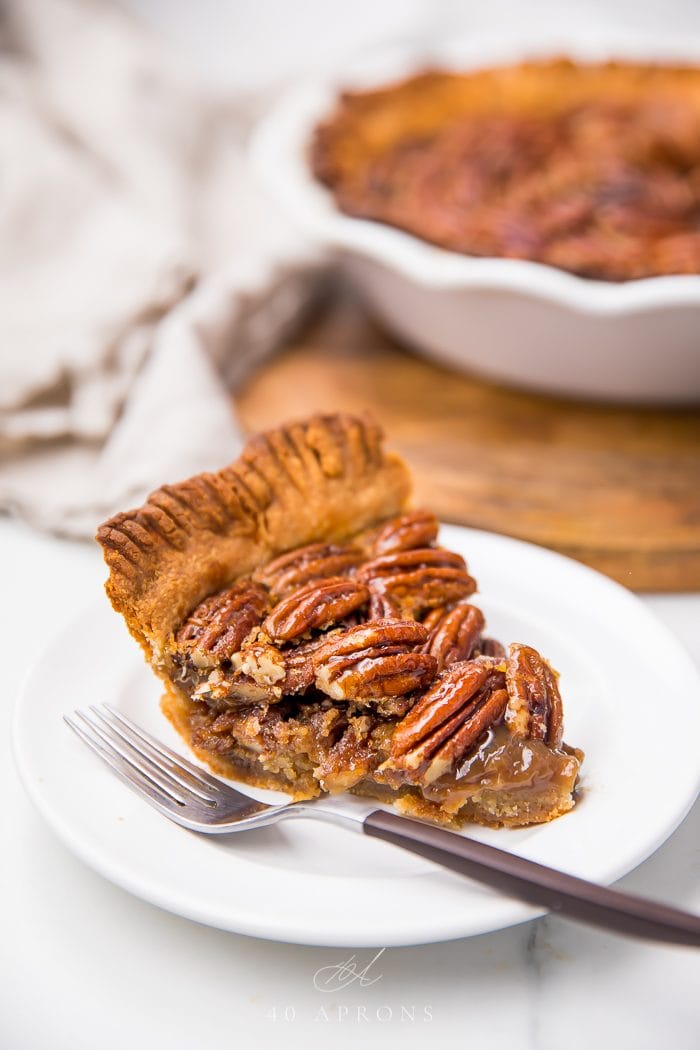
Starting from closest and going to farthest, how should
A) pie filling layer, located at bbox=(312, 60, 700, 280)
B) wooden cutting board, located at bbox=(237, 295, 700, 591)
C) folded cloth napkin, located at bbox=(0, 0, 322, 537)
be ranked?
wooden cutting board, located at bbox=(237, 295, 700, 591), folded cloth napkin, located at bbox=(0, 0, 322, 537), pie filling layer, located at bbox=(312, 60, 700, 280)

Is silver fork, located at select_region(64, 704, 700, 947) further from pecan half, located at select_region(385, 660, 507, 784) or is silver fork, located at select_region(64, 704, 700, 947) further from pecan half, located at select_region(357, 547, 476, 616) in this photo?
pecan half, located at select_region(357, 547, 476, 616)

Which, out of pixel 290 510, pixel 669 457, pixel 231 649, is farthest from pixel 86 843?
pixel 669 457

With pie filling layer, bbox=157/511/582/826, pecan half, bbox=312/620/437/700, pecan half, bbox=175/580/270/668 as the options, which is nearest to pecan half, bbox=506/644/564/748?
pie filling layer, bbox=157/511/582/826

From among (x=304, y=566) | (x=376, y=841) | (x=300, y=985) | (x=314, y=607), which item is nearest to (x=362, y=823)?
(x=376, y=841)

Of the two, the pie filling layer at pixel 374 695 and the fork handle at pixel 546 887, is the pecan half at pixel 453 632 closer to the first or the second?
the pie filling layer at pixel 374 695

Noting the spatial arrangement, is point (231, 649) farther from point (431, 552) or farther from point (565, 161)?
point (565, 161)

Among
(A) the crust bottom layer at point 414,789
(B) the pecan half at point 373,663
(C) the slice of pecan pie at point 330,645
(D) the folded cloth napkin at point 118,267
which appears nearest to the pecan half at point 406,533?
(C) the slice of pecan pie at point 330,645

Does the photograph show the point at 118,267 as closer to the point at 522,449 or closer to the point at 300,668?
the point at 522,449
